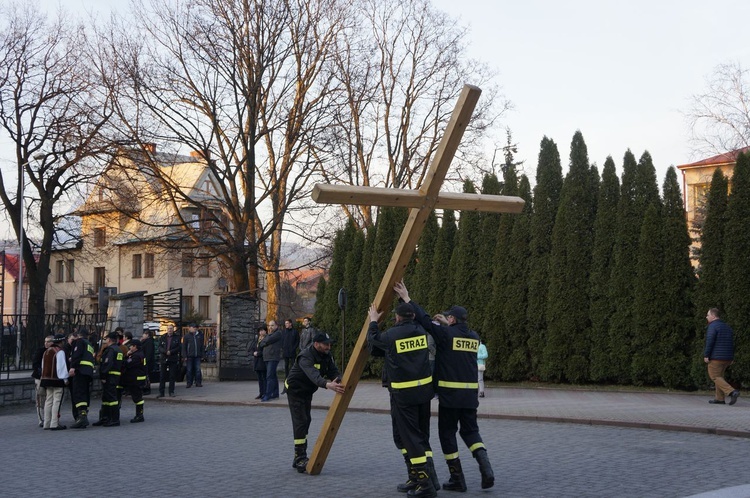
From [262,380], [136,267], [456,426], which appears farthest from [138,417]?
[136,267]

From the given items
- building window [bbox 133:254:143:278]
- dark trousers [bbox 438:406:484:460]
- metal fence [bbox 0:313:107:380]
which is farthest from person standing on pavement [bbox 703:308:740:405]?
building window [bbox 133:254:143:278]

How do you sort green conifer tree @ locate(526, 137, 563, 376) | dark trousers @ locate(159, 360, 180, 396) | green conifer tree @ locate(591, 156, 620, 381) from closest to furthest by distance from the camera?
green conifer tree @ locate(591, 156, 620, 381)
dark trousers @ locate(159, 360, 180, 396)
green conifer tree @ locate(526, 137, 563, 376)

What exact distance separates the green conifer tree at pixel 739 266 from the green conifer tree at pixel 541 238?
504 cm

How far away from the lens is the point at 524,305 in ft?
78.2

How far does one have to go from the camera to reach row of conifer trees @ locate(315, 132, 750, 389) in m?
20.0

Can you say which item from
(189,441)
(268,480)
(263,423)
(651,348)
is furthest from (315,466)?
(651,348)

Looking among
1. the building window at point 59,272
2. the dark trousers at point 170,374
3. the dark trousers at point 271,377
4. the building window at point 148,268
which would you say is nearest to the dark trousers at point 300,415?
the dark trousers at point 271,377

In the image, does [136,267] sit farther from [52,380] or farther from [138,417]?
[52,380]

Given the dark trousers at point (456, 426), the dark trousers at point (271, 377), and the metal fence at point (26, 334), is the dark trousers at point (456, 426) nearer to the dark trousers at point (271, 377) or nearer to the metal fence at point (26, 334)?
the dark trousers at point (271, 377)

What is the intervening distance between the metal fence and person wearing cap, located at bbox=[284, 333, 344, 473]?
1154cm

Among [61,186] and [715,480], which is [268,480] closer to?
[715,480]

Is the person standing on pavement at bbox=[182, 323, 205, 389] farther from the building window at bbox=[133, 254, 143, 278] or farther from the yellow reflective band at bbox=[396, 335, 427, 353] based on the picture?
the building window at bbox=[133, 254, 143, 278]

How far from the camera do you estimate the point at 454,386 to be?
9094 mm

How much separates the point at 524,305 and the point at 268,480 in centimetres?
1514
